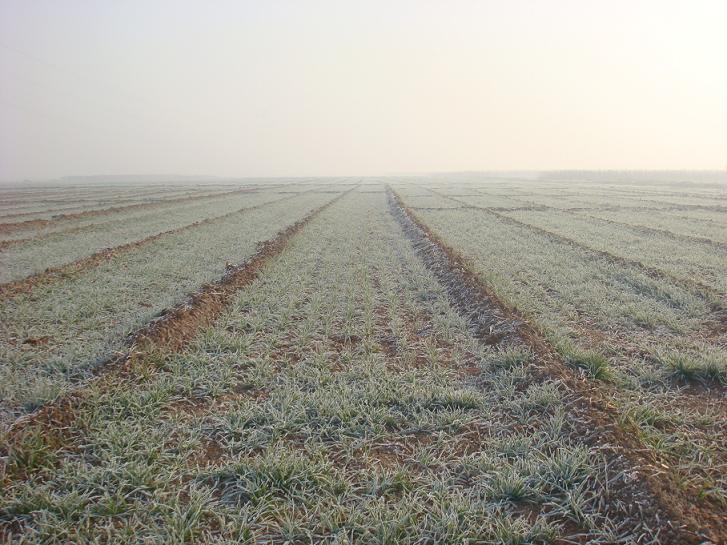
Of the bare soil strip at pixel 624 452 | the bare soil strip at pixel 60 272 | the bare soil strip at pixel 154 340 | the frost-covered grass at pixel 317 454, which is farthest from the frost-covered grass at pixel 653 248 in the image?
the bare soil strip at pixel 60 272

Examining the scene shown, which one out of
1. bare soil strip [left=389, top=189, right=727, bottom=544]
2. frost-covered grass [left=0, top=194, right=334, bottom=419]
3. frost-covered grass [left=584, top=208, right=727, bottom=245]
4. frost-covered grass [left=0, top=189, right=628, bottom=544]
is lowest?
frost-covered grass [left=0, top=189, right=628, bottom=544]

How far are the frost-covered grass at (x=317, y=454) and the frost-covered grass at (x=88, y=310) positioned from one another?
47.3 inches

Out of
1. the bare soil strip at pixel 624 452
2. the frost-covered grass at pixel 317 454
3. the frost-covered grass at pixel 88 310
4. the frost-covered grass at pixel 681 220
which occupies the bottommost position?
the frost-covered grass at pixel 317 454

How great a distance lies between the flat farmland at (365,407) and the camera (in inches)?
137

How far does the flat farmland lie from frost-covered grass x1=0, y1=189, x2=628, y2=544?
0.08ft

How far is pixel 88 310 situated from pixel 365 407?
23.2 ft

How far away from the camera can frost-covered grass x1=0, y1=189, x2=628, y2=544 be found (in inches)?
134

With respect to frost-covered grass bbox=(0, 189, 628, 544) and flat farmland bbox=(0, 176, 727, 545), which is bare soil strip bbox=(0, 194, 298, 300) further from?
frost-covered grass bbox=(0, 189, 628, 544)

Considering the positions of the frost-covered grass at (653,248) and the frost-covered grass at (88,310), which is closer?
the frost-covered grass at (88,310)

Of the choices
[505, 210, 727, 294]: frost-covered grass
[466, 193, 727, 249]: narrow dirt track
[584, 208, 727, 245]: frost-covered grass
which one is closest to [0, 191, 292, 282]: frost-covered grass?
[505, 210, 727, 294]: frost-covered grass

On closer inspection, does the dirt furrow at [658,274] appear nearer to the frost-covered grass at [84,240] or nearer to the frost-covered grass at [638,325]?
the frost-covered grass at [638,325]

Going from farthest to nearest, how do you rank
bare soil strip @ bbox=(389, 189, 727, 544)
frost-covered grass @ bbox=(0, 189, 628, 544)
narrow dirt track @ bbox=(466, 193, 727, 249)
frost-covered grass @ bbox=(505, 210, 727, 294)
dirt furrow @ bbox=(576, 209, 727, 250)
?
narrow dirt track @ bbox=(466, 193, 727, 249) < dirt furrow @ bbox=(576, 209, 727, 250) < frost-covered grass @ bbox=(505, 210, 727, 294) < frost-covered grass @ bbox=(0, 189, 628, 544) < bare soil strip @ bbox=(389, 189, 727, 544)

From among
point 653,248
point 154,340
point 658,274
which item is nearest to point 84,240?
point 154,340

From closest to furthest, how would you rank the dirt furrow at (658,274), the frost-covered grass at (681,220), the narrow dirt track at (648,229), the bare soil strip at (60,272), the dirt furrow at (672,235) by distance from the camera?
the dirt furrow at (658,274), the bare soil strip at (60,272), the dirt furrow at (672,235), the narrow dirt track at (648,229), the frost-covered grass at (681,220)
